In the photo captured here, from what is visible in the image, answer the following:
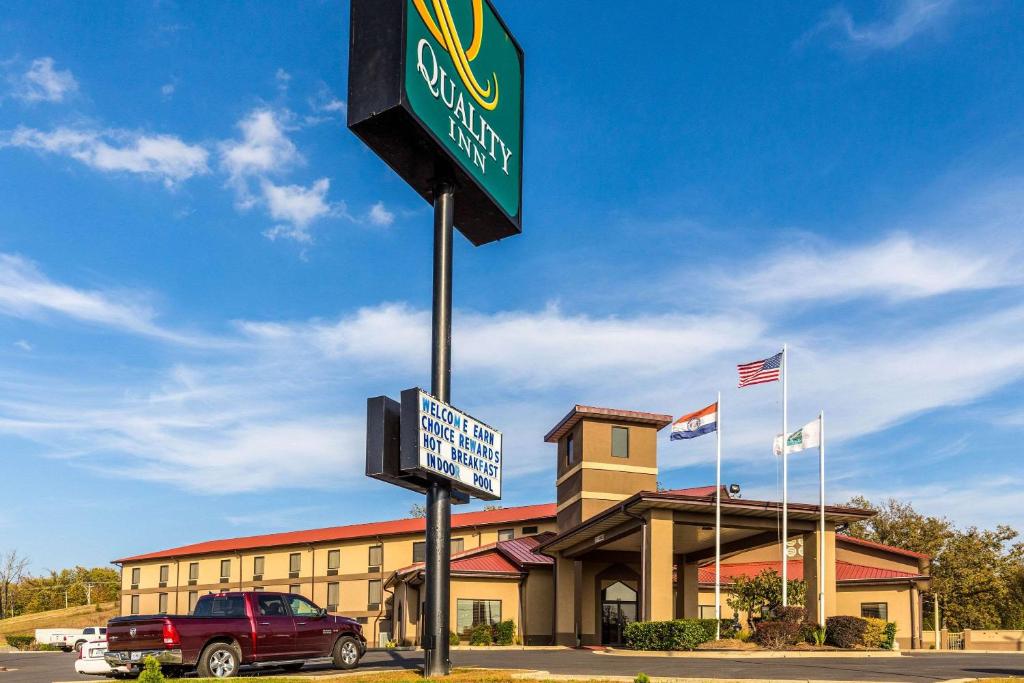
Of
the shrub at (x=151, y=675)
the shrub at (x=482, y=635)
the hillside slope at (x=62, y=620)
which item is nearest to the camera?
the shrub at (x=151, y=675)

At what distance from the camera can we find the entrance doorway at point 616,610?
41469 millimetres

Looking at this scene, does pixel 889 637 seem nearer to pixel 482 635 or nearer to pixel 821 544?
pixel 821 544

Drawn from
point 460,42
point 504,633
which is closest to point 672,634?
point 504,633

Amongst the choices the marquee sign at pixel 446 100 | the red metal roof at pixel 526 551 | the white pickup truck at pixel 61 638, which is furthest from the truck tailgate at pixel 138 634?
the white pickup truck at pixel 61 638

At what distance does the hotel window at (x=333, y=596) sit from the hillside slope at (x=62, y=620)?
26641 mm

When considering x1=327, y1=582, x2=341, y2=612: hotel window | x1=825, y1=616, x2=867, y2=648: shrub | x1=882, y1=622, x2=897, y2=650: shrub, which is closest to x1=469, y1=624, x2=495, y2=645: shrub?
x1=825, y1=616, x2=867, y2=648: shrub

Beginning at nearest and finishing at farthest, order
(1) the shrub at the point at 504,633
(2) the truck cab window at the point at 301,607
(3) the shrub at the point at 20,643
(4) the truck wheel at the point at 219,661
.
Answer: (4) the truck wheel at the point at 219,661 < (2) the truck cab window at the point at 301,607 < (1) the shrub at the point at 504,633 < (3) the shrub at the point at 20,643

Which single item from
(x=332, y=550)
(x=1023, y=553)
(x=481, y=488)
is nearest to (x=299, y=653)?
(x=481, y=488)

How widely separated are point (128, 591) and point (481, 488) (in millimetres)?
75585

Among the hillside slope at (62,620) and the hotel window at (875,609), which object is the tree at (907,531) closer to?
the hotel window at (875,609)

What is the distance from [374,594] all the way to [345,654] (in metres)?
45.9

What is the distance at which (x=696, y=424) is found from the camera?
3338 centimetres

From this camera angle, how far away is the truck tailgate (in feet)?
56.1

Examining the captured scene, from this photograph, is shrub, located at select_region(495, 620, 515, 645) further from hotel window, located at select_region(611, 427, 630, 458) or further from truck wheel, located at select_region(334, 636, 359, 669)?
truck wheel, located at select_region(334, 636, 359, 669)
